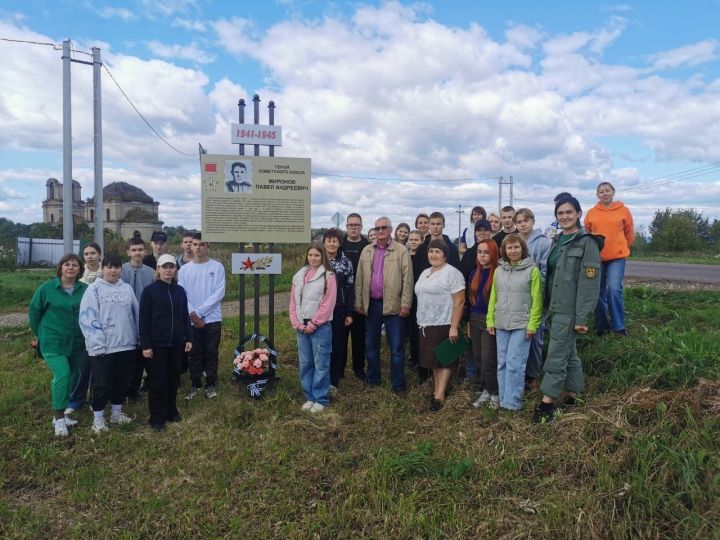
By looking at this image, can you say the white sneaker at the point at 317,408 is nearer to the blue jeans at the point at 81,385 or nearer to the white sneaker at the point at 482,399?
the white sneaker at the point at 482,399

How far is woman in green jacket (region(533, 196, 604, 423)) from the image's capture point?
417cm

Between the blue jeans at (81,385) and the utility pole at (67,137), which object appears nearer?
the blue jeans at (81,385)

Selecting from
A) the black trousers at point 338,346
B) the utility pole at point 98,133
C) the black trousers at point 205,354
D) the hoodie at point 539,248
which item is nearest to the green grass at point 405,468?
the black trousers at point 205,354

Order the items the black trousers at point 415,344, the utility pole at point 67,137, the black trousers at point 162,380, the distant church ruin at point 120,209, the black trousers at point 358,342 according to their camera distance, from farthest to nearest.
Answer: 1. the distant church ruin at point 120,209
2. the utility pole at point 67,137
3. the black trousers at point 358,342
4. the black trousers at point 415,344
5. the black trousers at point 162,380

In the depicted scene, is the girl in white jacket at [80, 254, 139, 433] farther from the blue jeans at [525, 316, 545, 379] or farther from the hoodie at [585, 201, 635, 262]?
the hoodie at [585, 201, 635, 262]

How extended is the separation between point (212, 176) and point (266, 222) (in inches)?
33.4

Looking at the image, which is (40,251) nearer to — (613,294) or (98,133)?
(98,133)

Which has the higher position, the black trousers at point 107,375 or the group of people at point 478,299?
the group of people at point 478,299

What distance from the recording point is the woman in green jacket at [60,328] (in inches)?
188

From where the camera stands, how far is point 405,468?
12.4 ft

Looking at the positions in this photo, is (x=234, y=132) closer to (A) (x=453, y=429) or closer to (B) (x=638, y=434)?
(A) (x=453, y=429)

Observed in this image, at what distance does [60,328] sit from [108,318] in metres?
0.54

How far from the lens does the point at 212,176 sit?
597 cm

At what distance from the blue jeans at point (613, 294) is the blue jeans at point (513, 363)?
5.50 feet
